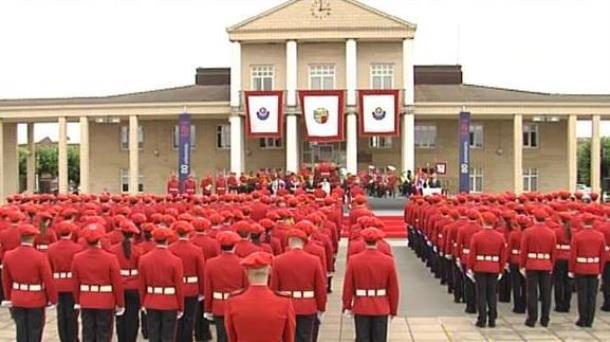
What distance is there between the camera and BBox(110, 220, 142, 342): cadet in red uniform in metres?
10.4

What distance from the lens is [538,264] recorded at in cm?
1212

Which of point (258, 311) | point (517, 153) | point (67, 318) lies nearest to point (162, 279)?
point (67, 318)

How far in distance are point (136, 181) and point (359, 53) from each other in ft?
45.9

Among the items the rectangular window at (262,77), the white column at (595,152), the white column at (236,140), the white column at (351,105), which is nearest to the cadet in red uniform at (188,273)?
the white column at (351,105)

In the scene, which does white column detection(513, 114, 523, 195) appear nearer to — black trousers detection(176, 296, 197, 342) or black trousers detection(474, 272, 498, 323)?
black trousers detection(474, 272, 498, 323)

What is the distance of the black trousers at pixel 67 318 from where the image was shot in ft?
34.2

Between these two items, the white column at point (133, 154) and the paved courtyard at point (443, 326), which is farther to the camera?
the white column at point (133, 154)

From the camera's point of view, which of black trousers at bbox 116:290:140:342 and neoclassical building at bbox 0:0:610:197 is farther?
neoclassical building at bbox 0:0:610:197

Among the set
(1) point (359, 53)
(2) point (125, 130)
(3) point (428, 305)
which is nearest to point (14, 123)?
(2) point (125, 130)

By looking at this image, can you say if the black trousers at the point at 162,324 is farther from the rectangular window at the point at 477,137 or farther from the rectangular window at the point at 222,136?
the rectangular window at the point at 477,137

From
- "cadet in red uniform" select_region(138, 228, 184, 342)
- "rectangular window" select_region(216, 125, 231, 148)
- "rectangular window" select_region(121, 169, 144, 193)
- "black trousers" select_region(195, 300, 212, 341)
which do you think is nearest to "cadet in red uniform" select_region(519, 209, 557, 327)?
"black trousers" select_region(195, 300, 212, 341)

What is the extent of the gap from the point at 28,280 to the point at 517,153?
36.4m

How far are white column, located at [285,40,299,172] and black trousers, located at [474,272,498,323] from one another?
31217mm

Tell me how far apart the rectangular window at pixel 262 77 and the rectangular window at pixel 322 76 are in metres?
2.23
